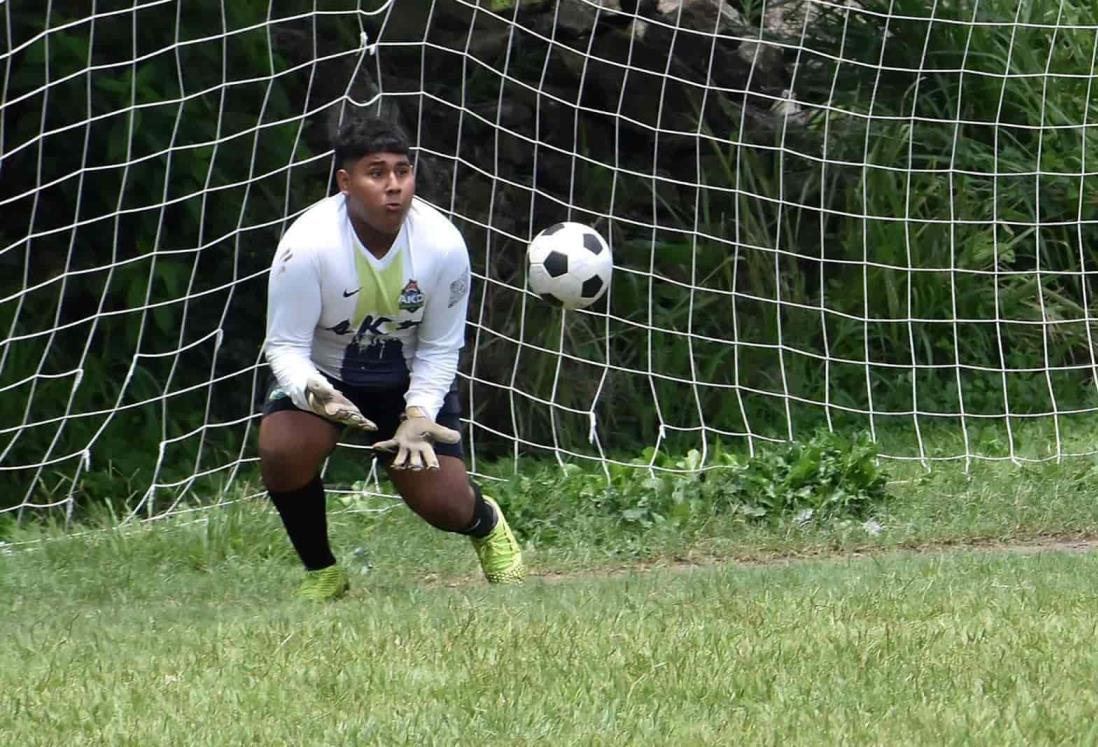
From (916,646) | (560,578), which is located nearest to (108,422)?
(560,578)

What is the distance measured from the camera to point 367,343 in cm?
600

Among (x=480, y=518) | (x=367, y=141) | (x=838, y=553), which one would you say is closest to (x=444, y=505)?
(x=480, y=518)

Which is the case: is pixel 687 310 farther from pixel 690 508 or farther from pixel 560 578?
pixel 560 578

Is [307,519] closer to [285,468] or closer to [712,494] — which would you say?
[285,468]

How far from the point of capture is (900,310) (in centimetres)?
998

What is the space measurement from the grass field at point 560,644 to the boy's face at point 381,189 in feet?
3.87

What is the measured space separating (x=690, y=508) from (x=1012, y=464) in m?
1.73

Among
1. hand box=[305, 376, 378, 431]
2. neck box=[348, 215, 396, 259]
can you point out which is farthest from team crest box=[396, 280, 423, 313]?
hand box=[305, 376, 378, 431]

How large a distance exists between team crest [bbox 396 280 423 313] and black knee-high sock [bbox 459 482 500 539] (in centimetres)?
67

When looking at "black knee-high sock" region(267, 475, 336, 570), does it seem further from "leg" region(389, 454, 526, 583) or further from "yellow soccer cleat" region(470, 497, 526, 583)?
"yellow soccer cleat" region(470, 497, 526, 583)

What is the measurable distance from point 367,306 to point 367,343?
0.16m

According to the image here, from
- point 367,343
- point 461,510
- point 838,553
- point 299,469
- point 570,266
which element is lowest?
point 838,553

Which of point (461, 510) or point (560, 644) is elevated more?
point (560, 644)

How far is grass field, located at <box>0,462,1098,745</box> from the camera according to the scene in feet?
13.6
